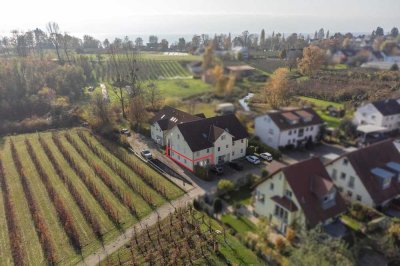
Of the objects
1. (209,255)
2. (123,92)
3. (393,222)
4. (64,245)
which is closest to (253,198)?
(209,255)

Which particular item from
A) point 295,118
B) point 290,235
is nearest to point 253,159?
point 295,118

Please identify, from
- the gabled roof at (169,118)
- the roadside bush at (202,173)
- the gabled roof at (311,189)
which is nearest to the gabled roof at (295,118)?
the roadside bush at (202,173)

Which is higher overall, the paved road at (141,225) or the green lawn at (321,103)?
the green lawn at (321,103)

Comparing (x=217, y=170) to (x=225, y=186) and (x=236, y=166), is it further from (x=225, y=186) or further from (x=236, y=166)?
(x=225, y=186)

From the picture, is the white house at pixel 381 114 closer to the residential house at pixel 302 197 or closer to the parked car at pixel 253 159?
the parked car at pixel 253 159

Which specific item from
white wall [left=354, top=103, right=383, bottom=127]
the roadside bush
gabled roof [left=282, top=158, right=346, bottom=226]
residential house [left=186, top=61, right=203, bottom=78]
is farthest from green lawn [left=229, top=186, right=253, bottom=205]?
white wall [left=354, top=103, right=383, bottom=127]

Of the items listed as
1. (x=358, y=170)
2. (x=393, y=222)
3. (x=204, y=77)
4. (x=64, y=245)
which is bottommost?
(x=64, y=245)

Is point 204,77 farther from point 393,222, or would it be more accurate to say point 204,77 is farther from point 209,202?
point 393,222
